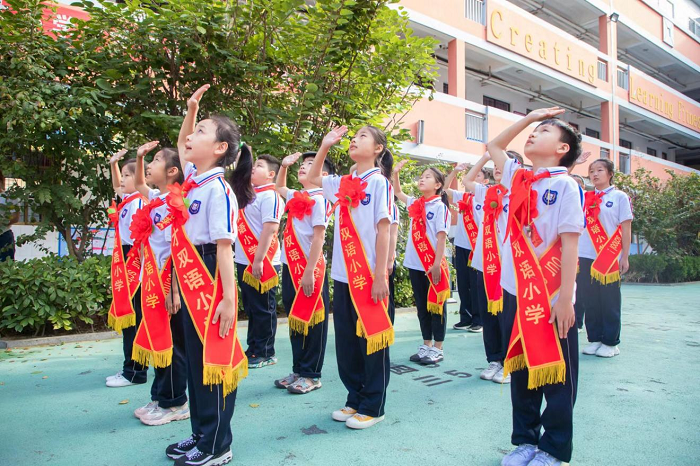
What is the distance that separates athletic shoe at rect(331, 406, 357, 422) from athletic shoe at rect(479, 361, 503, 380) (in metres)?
1.28

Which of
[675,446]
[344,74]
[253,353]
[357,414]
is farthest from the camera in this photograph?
[344,74]

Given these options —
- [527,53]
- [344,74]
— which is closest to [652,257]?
[527,53]

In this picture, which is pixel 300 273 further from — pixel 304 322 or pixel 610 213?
pixel 610 213

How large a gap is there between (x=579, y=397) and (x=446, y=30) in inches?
389

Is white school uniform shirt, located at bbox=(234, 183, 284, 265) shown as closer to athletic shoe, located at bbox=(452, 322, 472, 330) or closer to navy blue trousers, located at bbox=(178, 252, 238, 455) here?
navy blue trousers, located at bbox=(178, 252, 238, 455)

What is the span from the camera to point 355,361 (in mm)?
2893

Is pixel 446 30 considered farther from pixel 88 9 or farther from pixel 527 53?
pixel 88 9

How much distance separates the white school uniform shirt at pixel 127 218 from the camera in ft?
11.3

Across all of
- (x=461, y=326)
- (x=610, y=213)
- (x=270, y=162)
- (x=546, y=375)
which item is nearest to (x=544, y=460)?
(x=546, y=375)

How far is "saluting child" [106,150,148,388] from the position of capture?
3.46 meters

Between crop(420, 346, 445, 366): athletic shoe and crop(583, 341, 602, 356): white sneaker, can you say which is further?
crop(583, 341, 602, 356): white sneaker

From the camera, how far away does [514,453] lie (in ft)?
7.39

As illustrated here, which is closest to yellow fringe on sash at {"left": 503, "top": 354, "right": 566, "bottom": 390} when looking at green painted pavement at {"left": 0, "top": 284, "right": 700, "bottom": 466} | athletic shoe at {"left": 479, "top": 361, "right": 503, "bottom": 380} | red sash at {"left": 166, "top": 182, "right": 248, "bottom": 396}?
green painted pavement at {"left": 0, "top": 284, "right": 700, "bottom": 466}

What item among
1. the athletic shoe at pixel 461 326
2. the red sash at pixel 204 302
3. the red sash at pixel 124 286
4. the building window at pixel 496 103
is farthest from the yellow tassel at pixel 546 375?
the building window at pixel 496 103
